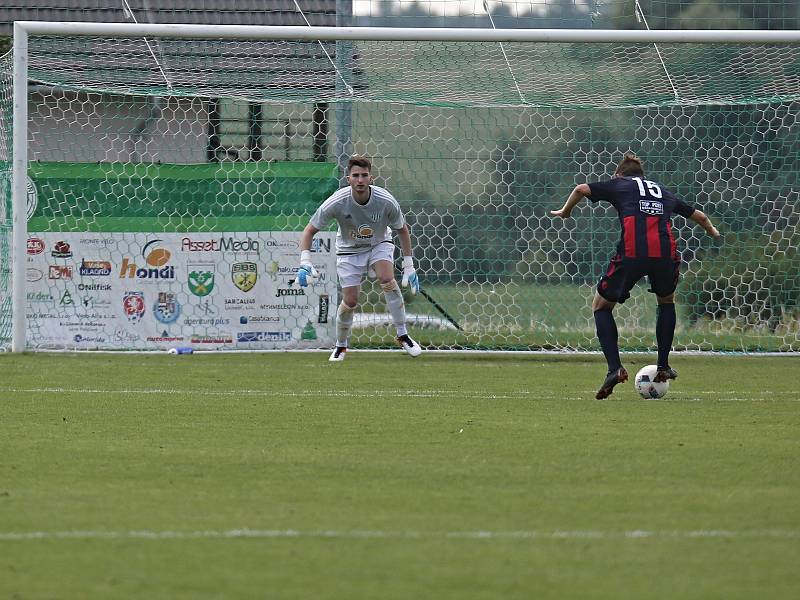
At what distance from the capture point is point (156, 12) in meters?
18.1

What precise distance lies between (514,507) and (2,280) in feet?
33.6

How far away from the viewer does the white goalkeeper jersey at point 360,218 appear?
42.0 ft

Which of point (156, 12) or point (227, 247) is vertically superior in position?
point (156, 12)

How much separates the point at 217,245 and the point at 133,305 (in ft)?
3.55

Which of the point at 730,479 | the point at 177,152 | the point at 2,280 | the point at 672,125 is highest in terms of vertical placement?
the point at 730,479

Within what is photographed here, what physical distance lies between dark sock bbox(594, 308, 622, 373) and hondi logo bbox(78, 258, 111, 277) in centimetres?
639

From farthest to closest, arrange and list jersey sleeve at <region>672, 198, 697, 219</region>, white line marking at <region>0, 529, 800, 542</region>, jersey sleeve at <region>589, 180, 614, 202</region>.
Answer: jersey sleeve at <region>672, 198, 697, 219</region>, jersey sleeve at <region>589, 180, 614, 202</region>, white line marking at <region>0, 529, 800, 542</region>

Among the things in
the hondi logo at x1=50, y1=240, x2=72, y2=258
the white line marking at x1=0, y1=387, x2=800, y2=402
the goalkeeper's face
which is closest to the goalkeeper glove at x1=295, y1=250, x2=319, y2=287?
the goalkeeper's face

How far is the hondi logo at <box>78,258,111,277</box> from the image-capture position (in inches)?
568

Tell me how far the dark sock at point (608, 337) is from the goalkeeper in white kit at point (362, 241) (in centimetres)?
333

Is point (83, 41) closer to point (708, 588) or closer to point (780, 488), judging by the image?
point (780, 488)

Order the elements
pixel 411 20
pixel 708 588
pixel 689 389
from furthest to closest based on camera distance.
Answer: pixel 411 20 < pixel 689 389 < pixel 708 588

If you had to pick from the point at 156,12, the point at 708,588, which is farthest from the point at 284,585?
the point at 156,12

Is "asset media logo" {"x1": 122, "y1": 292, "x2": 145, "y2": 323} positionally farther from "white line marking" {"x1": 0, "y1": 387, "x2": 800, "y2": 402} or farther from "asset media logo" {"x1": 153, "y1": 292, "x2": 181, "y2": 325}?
"white line marking" {"x1": 0, "y1": 387, "x2": 800, "y2": 402}
